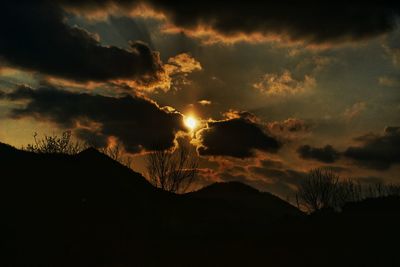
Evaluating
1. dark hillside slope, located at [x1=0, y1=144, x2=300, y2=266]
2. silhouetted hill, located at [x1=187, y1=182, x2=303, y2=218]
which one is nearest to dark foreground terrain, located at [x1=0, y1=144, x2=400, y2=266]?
dark hillside slope, located at [x1=0, y1=144, x2=300, y2=266]

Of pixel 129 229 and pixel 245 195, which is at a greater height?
pixel 245 195

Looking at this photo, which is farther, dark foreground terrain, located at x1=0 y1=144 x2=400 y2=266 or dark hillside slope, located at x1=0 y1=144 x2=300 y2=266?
dark hillside slope, located at x1=0 y1=144 x2=300 y2=266

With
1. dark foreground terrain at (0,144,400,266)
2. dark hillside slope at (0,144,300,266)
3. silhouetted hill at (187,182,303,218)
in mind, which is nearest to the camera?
dark foreground terrain at (0,144,400,266)

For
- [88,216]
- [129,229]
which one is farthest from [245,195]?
[88,216]

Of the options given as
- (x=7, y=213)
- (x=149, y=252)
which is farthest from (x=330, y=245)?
(x=7, y=213)

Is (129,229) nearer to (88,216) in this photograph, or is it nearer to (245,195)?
(88,216)

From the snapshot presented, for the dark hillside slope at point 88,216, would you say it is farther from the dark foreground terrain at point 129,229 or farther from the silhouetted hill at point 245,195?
the silhouetted hill at point 245,195

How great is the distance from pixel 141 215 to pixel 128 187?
7473 millimetres

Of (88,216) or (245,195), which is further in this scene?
(245,195)

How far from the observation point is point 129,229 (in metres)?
49.7

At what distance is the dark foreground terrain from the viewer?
34.5 m

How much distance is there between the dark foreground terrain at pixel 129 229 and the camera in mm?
34531

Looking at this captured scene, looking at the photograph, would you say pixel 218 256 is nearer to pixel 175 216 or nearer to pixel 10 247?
pixel 10 247

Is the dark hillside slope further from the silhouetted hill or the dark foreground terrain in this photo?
the silhouetted hill
